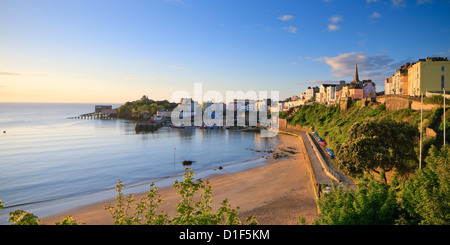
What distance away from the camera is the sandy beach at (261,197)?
788 inches

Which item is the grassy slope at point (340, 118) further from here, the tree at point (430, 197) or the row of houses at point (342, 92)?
the tree at point (430, 197)

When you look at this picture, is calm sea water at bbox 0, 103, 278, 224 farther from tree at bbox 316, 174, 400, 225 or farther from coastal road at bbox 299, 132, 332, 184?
tree at bbox 316, 174, 400, 225

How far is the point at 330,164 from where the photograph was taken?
96.3ft

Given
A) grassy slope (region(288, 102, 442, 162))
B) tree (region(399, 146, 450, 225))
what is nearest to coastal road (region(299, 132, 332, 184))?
grassy slope (region(288, 102, 442, 162))

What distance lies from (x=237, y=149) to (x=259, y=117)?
232 ft

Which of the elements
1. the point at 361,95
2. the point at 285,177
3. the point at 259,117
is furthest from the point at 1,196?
the point at 259,117

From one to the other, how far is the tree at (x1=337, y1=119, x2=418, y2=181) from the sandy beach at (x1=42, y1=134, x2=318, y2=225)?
5.33 metres

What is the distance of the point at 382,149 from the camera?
19.3 m

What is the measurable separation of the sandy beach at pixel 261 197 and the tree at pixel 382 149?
5.33 meters

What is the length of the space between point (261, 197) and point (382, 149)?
455 inches

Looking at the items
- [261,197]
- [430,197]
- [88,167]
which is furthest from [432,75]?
[88,167]

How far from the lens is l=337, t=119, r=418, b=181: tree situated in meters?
19.4

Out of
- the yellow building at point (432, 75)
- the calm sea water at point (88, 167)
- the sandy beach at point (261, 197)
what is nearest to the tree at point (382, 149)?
the sandy beach at point (261, 197)

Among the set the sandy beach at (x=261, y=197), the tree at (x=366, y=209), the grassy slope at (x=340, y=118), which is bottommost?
the sandy beach at (x=261, y=197)
